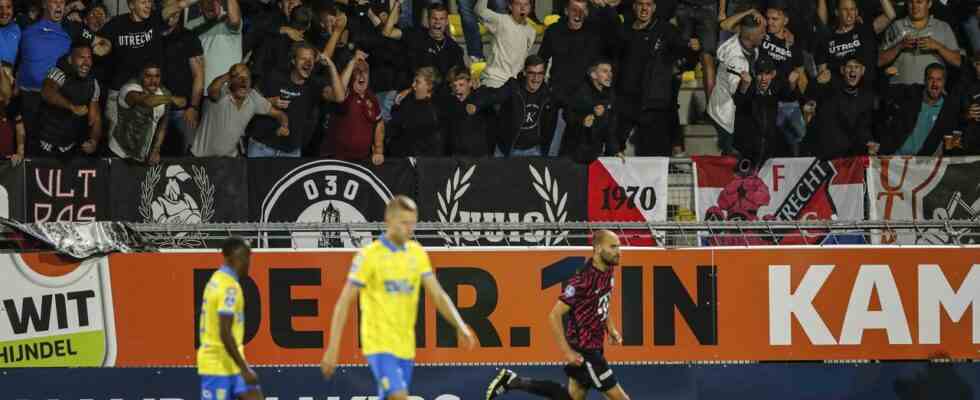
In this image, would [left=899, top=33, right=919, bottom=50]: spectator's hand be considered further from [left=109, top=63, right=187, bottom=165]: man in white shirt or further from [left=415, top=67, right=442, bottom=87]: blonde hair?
[left=109, top=63, right=187, bottom=165]: man in white shirt

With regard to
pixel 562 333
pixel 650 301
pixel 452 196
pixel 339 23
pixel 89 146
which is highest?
pixel 339 23

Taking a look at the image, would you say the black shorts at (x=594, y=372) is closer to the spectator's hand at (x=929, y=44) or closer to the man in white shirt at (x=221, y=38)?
the man in white shirt at (x=221, y=38)

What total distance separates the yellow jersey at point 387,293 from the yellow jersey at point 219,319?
104 centimetres

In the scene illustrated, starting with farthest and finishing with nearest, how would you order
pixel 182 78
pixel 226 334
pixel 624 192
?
pixel 182 78 < pixel 624 192 < pixel 226 334

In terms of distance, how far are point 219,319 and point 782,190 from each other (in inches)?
269

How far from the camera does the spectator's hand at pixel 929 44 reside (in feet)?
51.7

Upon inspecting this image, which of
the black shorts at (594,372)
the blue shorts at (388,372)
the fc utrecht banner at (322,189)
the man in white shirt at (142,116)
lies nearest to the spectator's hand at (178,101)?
the man in white shirt at (142,116)

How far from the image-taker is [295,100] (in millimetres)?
14586

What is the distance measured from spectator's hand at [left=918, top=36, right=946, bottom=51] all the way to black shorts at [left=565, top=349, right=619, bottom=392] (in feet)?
22.8

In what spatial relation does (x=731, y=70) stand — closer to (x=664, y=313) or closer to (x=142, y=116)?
(x=664, y=313)

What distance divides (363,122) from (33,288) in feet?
12.4

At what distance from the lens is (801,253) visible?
1218 centimetres

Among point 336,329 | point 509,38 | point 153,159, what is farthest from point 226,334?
point 509,38

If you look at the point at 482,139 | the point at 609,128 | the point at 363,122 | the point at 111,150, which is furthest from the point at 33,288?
the point at 609,128
